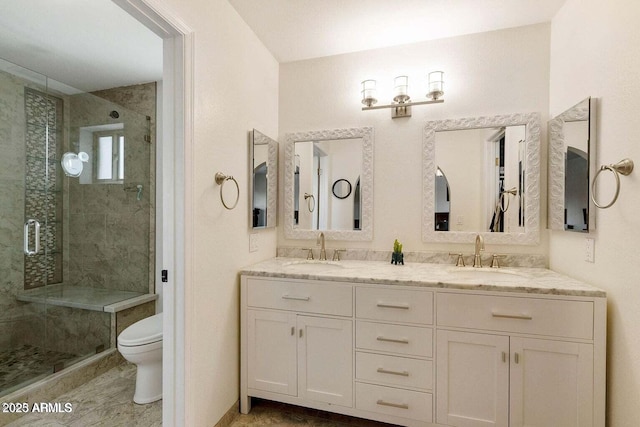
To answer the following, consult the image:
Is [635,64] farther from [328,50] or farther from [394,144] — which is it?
[328,50]

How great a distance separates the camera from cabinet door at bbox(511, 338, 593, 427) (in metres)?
1.35

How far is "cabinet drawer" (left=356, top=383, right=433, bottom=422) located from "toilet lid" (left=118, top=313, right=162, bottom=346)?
4.28 ft

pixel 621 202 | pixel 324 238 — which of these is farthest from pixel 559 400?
pixel 324 238

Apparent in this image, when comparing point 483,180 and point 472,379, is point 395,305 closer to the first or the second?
point 472,379

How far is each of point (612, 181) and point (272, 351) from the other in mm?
1956

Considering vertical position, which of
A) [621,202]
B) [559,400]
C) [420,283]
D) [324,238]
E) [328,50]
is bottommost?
[559,400]

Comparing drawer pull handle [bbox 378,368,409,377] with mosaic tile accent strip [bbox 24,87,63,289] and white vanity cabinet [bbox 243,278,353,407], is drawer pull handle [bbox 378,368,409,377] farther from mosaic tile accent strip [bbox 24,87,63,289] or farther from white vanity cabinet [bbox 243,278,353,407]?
mosaic tile accent strip [bbox 24,87,63,289]

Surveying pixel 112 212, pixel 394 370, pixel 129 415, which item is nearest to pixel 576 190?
pixel 394 370

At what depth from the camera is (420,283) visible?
1.56 m

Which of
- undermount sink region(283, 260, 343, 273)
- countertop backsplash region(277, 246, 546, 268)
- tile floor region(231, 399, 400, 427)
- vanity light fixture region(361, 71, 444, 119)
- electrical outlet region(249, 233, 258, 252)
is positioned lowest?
tile floor region(231, 399, 400, 427)

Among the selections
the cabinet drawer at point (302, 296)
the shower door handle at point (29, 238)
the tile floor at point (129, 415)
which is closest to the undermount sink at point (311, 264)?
the cabinet drawer at point (302, 296)

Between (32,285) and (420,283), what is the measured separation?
3.07 meters

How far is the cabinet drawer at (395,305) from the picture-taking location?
1545 millimetres

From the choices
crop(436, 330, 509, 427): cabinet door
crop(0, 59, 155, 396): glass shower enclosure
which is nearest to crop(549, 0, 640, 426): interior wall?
crop(436, 330, 509, 427): cabinet door
